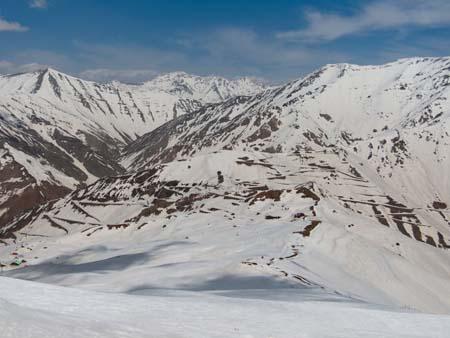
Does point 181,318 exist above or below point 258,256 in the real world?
above

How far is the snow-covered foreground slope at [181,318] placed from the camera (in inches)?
829

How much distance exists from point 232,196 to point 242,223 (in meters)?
60.5

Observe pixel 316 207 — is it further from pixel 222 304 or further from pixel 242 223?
pixel 222 304

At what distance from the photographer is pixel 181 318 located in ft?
87.8

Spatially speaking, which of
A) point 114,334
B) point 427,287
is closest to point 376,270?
point 427,287

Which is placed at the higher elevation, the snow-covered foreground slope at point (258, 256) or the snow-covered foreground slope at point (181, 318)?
the snow-covered foreground slope at point (181, 318)

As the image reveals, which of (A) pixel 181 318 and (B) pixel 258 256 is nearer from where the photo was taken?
(A) pixel 181 318

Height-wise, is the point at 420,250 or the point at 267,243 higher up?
the point at 267,243

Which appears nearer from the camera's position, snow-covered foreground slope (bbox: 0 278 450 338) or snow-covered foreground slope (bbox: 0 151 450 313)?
snow-covered foreground slope (bbox: 0 278 450 338)

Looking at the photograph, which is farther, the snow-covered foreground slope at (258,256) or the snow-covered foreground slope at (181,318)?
the snow-covered foreground slope at (258,256)

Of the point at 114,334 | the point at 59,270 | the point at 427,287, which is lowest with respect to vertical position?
the point at 427,287

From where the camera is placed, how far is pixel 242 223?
118m

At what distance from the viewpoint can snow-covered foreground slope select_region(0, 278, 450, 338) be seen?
2106cm

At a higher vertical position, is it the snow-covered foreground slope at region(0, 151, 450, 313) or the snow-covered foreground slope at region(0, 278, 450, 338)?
the snow-covered foreground slope at region(0, 278, 450, 338)
